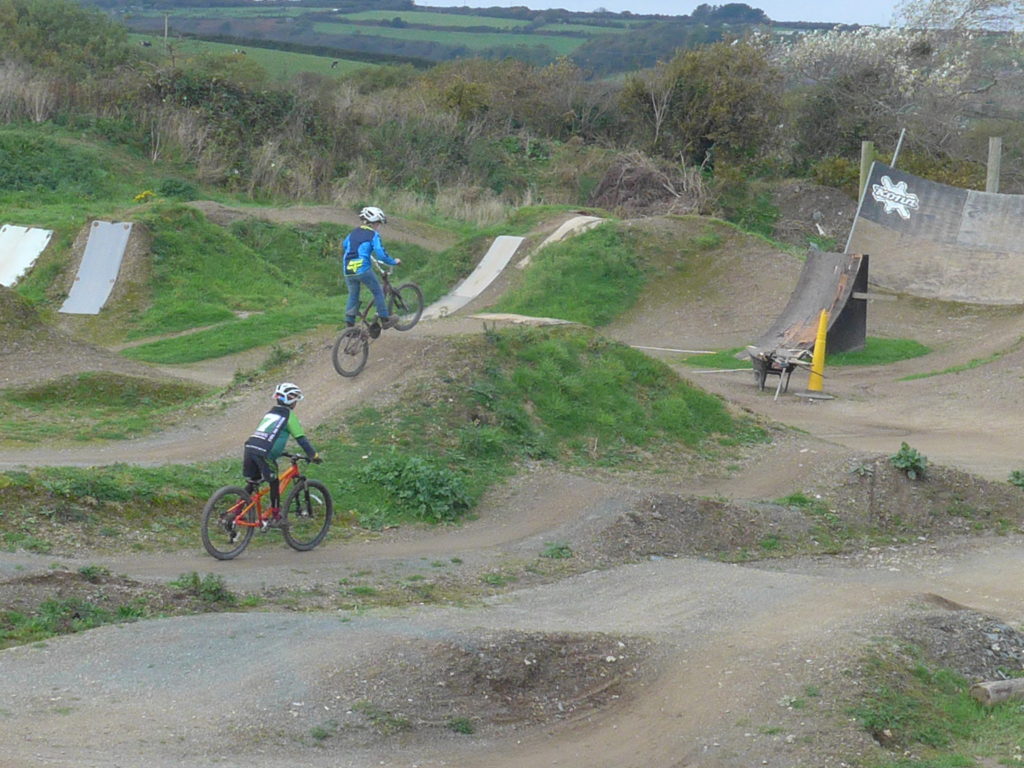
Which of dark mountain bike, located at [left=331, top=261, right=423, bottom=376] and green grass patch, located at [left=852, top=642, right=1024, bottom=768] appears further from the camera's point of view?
dark mountain bike, located at [left=331, top=261, right=423, bottom=376]

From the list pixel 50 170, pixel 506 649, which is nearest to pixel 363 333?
pixel 506 649

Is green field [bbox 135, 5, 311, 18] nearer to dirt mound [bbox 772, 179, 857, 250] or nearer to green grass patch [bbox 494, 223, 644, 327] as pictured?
dirt mound [bbox 772, 179, 857, 250]

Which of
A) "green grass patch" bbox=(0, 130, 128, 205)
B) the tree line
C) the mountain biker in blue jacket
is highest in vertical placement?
the tree line

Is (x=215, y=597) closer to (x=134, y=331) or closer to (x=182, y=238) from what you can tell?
(x=134, y=331)

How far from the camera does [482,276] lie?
30.2 metres

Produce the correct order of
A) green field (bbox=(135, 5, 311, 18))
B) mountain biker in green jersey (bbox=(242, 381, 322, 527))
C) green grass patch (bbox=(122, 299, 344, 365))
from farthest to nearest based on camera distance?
green field (bbox=(135, 5, 311, 18)), green grass patch (bbox=(122, 299, 344, 365)), mountain biker in green jersey (bbox=(242, 381, 322, 527))

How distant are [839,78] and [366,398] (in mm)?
38098

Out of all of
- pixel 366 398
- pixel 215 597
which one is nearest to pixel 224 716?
pixel 215 597

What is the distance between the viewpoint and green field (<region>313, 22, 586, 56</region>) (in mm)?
115875

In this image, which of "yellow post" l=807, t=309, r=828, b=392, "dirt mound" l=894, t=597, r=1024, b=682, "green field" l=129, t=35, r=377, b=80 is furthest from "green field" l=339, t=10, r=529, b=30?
"dirt mound" l=894, t=597, r=1024, b=682

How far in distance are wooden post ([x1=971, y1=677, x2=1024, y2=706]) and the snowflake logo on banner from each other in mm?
20638

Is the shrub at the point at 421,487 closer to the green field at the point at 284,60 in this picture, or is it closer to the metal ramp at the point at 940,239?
the metal ramp at the point at 940,239

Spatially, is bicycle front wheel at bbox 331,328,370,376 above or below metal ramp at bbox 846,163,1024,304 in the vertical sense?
below

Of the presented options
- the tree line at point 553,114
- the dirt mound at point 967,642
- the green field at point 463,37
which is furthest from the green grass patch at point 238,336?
the green field at point 463,37
